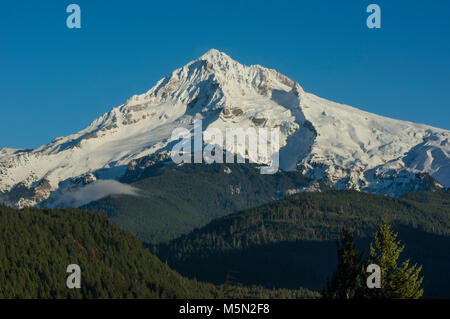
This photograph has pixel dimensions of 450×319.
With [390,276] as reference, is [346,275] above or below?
above

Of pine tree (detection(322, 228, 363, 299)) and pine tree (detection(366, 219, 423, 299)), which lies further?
pine tree (detection(322, 228, 363, 299))

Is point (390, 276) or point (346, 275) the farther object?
point (346, 275)

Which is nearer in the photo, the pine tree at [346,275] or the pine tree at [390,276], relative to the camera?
the pine tree at [390,276]
